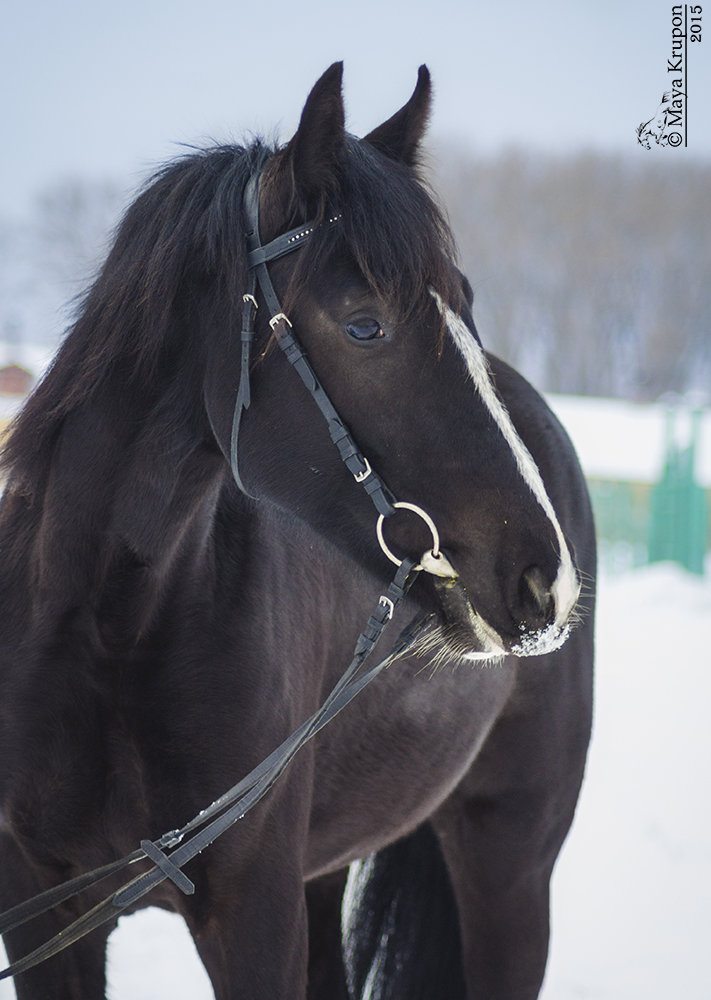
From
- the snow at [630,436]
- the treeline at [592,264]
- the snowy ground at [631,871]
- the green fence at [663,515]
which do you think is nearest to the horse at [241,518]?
the snowy ground at [631,871]

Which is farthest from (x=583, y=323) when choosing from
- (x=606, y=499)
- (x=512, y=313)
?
(x=606, y=499)

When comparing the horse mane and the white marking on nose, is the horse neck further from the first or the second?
the white marking on nose

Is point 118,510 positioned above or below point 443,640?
above

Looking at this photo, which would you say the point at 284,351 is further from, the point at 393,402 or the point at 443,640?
the point at 443,640

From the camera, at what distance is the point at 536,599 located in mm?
1646

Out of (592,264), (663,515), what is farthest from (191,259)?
(592,264)

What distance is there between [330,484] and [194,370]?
383 millimetres

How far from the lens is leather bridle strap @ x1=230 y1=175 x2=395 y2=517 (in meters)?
1.76

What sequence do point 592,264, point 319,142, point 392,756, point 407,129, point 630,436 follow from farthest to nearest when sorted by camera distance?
point 592,264
point 630,436
point 392,756
point 407,129
point 319,142

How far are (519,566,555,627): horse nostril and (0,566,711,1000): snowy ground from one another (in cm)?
212

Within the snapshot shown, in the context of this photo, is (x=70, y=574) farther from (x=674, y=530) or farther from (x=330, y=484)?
(x=674, y=530)

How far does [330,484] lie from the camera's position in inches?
72.5

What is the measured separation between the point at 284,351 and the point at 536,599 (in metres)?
0.65

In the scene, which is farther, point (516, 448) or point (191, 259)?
point (191, 259)
